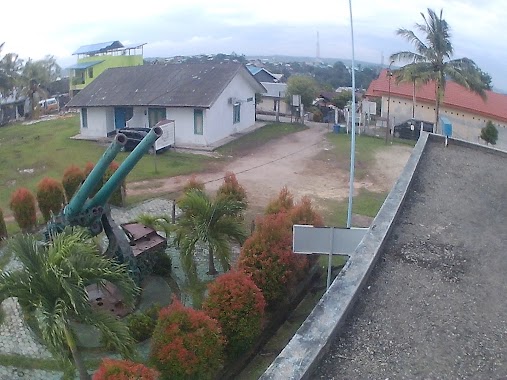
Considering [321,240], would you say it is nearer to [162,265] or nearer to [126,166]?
[126,166]

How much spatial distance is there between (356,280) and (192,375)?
3.16 metres

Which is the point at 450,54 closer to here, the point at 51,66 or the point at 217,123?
the point at 217,123

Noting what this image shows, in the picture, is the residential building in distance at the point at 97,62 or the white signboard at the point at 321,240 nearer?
the white signboard at the point at 321,240

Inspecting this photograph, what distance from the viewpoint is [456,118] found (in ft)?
102

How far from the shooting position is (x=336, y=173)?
2230 cm

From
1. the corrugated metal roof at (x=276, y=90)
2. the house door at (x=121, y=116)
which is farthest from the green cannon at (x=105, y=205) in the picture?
the corrugated metal roof at (x=276, y=90)

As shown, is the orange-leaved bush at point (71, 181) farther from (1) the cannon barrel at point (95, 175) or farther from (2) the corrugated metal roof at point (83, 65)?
(2) the corrugated metal roof at point (83, 65)

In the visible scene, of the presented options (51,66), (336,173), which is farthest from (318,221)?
(51,66)

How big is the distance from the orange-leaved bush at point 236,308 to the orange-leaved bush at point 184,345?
2.59 ft

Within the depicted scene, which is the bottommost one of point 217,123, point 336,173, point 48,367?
point 48,367

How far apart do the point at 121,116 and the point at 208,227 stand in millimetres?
19063

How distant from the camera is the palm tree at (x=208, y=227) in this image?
37.6ft

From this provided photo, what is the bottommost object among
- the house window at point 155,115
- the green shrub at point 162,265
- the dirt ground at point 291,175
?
the green shrub at point 162,265

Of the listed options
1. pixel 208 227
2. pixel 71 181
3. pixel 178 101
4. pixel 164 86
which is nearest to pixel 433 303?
pixel 208 227
